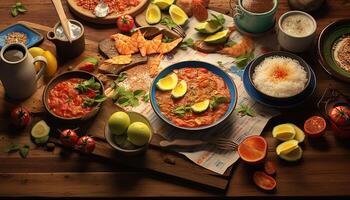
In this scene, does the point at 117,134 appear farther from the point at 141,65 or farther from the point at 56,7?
the point at 56,7

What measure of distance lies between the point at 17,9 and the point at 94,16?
505mm

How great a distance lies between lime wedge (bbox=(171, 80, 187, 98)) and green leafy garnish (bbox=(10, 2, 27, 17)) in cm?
114

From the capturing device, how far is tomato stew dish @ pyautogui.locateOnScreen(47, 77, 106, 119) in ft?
8.23

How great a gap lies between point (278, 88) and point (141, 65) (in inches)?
30.1

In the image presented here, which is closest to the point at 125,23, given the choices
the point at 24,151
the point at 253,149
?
the point at 24,151

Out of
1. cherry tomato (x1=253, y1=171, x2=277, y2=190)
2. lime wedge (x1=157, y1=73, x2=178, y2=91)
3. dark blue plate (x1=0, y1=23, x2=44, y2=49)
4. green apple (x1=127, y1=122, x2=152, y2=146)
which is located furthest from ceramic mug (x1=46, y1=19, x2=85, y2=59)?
cherry tomato (x1=253, y1=171, x2=277, y2=190)

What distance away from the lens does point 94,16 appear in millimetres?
2947

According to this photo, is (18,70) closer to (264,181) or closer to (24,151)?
(24,151)

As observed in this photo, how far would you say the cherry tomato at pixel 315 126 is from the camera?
2.40 metres

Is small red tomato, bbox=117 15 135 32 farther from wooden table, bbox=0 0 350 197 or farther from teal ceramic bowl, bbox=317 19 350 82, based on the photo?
teal ceramic bowl, bbox=317 19 350 82

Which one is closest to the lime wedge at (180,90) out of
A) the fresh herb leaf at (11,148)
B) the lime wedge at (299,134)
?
the lime wedge at (299,134)

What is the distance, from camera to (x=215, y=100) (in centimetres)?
251

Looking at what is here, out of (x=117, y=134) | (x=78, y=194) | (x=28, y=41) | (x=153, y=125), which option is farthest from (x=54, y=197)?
(x=28, y=41)

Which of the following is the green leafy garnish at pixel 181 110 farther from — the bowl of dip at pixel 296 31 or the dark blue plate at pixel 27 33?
the dark blue plate at pixel 27 33
